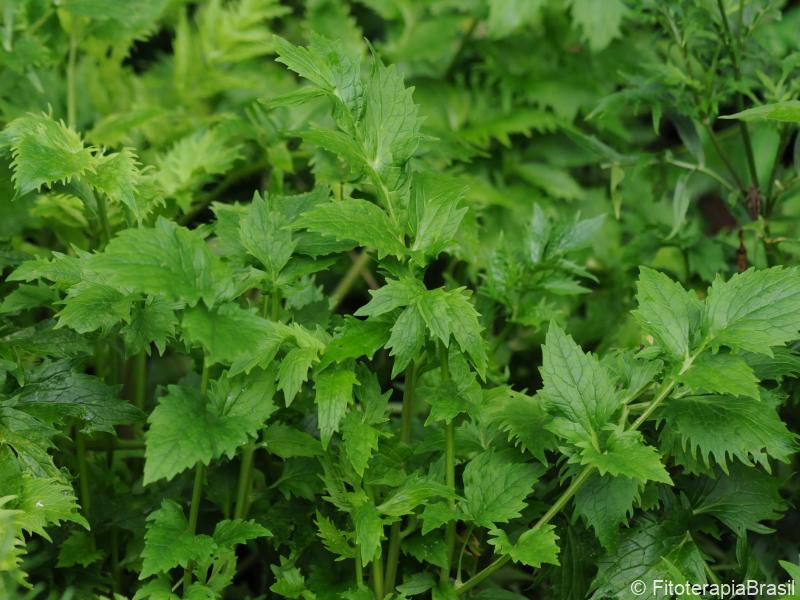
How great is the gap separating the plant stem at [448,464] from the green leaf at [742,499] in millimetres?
335

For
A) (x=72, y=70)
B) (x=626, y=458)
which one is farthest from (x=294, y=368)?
(x=72, y=70)

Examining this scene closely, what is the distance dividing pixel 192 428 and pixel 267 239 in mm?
257

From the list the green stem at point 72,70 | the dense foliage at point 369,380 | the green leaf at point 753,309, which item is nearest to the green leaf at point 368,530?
the dense foliage at point 369,380

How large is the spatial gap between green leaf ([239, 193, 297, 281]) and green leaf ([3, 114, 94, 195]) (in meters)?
0.21

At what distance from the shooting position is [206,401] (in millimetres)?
1025

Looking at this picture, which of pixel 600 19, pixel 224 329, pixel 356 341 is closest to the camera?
pixel 224 329

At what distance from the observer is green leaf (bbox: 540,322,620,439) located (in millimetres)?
1040

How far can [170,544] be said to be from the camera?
1.01 m

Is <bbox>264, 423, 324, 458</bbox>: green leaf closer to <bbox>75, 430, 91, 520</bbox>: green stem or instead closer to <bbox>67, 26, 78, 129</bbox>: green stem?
<bbox>75, 430, 91, 520</bbox>: green stem

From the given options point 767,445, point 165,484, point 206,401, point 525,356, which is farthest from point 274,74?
point 767,445

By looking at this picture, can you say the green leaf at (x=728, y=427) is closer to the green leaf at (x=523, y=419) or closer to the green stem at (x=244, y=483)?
the green leaf at (x=523, y=419)

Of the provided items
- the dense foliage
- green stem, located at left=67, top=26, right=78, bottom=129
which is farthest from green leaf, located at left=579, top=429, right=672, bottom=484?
green stem, located at left=67, top=26, right=78, bottom=129

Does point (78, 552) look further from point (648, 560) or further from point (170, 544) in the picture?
point (648, 560)

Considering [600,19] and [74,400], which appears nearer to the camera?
[74,400]
